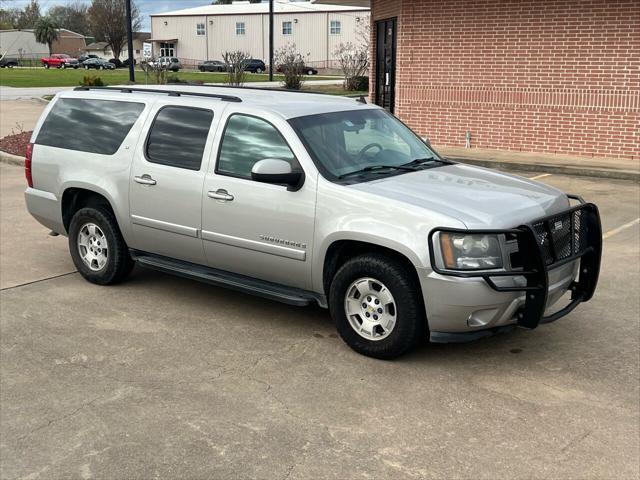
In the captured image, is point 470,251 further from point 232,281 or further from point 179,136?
point 179,136

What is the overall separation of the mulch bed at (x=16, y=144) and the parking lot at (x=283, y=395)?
9297 millimetres

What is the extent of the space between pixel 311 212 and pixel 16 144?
41.6 ft

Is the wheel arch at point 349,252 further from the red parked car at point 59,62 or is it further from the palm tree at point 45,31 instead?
the palm tree at point 45,31

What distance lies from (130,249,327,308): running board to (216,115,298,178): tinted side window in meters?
0.80

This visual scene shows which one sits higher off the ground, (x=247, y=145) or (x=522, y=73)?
→ (x=522, y=73)

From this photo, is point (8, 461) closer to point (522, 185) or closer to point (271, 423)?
point (271, 423)

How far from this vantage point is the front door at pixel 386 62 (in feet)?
60.1

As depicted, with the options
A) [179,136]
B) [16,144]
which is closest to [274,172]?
[179,136]

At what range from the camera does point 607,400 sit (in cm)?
454

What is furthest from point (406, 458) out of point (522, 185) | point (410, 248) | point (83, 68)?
point (83, 68)

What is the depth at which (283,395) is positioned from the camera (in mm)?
4609

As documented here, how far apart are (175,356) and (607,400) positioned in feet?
9.16

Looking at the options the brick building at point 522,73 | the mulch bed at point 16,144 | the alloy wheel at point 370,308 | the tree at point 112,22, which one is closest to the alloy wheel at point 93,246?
the alloy wheel at point 370,308

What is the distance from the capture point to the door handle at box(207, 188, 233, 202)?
5.66 m
